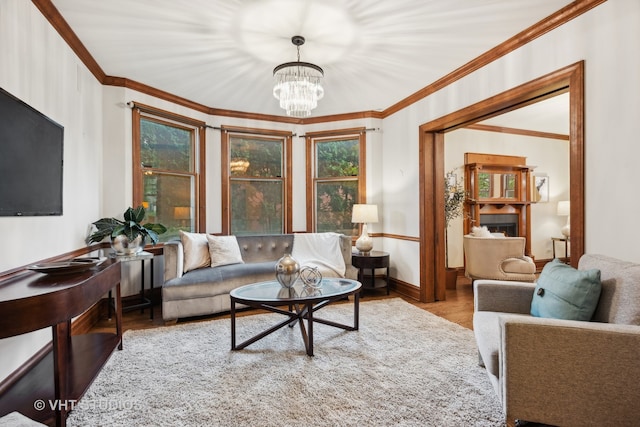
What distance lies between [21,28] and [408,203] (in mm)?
4007

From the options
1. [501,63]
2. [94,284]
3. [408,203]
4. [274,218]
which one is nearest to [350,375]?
[94,284]

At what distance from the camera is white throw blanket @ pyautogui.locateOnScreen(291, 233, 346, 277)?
4160 millimetres

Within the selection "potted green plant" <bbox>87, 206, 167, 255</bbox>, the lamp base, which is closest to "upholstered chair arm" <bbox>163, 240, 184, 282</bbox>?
"potted green plant" <bbox>87, 206, 167, 255</bbox>

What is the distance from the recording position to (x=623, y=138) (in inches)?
83.6

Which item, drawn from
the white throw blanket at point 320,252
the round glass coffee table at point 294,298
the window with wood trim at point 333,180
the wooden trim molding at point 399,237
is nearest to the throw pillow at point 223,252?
the white throw blanket at point 320,252

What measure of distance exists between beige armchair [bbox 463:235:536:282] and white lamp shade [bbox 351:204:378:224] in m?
1.48

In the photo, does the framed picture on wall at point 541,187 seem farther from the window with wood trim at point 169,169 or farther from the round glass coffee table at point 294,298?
the window with wood trim at point 169,169

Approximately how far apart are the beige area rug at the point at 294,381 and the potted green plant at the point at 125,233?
826 millimetres

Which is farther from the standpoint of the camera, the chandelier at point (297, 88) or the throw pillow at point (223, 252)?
the throw pillow at point (223, 252)

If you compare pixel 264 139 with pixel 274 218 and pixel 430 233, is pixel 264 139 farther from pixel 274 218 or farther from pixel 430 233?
pixel 430 233

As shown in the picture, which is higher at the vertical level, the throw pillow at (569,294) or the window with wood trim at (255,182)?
the window with wood trim at (255,182)

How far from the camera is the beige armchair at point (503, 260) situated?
437cm

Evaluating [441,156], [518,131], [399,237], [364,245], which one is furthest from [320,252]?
[518,131]

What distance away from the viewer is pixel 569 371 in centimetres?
151
